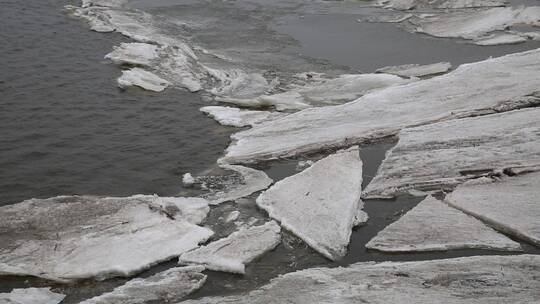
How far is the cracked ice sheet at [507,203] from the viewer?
21.2 ft

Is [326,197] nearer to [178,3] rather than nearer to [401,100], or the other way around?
[401,100]

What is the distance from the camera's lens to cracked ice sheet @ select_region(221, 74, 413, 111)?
38.0 feet

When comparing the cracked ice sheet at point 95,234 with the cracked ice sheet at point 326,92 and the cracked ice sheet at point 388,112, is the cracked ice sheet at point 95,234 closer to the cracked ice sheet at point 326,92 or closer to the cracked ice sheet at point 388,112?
the cracked ice sheet at point 388,112

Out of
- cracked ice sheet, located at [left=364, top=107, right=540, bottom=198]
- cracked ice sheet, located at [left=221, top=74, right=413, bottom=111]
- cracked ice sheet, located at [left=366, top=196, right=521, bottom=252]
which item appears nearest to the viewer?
cracked ice sheet, located at [left=366, top=196, right=521, bottom=252]

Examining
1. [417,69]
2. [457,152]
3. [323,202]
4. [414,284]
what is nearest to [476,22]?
[417,69]

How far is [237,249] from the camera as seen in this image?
20.9 ft

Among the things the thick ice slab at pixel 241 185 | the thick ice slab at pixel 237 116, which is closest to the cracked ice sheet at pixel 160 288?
the thick ice slab at pixel 241 185

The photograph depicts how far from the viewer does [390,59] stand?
15.3m

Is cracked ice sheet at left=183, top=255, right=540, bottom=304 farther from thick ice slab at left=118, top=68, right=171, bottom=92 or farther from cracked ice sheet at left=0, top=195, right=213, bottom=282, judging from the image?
thick ice slab at left=118, top=68, right=171, bottom=92

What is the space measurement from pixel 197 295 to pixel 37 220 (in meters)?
2.72

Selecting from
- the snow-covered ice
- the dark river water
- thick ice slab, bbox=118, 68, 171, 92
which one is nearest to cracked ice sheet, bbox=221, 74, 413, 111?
the dark river water

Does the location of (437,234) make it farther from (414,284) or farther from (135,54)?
(135,54)

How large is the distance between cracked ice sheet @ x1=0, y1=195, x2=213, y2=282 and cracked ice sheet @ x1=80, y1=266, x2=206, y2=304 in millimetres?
295

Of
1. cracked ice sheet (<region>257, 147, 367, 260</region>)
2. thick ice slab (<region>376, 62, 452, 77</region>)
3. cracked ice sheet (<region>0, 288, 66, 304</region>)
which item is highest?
thick ice slab (<region>376, 62, 452, 77</region>)
